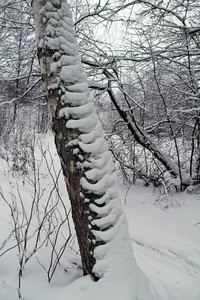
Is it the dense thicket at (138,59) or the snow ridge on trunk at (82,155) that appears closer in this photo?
the snow ridge on trunk at (82,155)

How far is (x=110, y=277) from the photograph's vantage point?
88cm

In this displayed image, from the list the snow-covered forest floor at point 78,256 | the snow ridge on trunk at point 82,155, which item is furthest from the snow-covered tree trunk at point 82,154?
the snow-covered forest floor at point 78,256

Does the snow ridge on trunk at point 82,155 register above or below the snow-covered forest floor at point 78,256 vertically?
above

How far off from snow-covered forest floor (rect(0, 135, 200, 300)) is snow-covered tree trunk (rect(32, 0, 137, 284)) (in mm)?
156

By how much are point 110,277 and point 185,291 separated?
730 mm

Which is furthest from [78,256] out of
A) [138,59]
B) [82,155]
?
[138,59]

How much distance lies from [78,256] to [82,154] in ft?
3.13

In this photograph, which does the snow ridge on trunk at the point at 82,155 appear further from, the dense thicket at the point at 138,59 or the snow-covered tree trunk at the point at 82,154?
the dense thicket at the point at 138,59

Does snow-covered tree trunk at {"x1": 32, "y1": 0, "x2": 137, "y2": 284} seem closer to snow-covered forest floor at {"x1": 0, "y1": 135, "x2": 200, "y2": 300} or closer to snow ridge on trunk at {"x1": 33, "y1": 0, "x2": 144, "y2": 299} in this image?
snow ridge on trunk at {"x1": 33, "y1": 0, "x2": 144, "y2": 299}

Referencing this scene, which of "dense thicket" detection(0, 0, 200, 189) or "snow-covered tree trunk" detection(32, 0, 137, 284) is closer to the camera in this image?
"snow-covered tree trunk" detection(32, 0, 137, 284)

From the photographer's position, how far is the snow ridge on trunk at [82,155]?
920mm

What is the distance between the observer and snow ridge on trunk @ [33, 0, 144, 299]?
36.2 inches

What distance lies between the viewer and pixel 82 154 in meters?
0.94

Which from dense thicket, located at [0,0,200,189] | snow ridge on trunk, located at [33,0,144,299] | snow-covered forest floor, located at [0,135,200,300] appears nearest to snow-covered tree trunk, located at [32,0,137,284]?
snow ridge on trunk, located at [33,0,144,299]
